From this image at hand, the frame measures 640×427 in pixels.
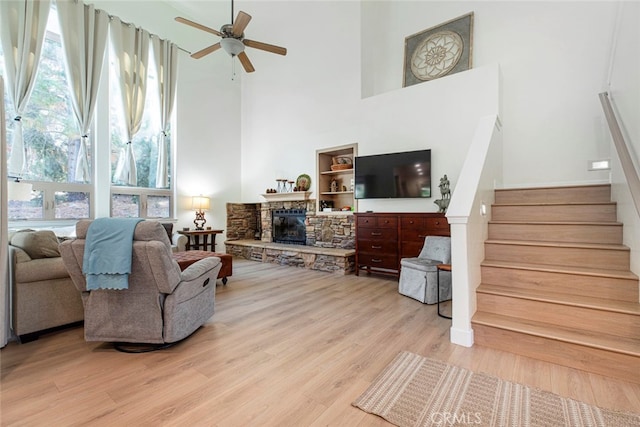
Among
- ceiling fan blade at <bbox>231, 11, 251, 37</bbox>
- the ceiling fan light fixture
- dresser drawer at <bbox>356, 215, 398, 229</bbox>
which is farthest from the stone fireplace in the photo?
ceiling fan blade at <bbox>231, 11, 251, 37</bbox>

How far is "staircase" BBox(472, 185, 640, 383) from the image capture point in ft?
6.36

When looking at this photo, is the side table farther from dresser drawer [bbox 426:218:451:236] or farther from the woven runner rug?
the woven runner rug

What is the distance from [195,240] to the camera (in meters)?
6.23

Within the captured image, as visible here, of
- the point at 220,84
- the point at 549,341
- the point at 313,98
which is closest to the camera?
the point at 549,341

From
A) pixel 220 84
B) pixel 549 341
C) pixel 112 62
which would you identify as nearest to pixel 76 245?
pixel 549 341

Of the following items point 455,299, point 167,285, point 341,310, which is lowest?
point 341,310

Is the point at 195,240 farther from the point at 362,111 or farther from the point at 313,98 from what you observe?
the point at 362,111

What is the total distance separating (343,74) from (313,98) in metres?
0.79

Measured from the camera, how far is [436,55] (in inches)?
197

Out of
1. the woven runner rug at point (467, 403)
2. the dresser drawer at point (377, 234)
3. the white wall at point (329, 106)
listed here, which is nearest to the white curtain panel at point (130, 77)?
the white wall at point (329, 106)

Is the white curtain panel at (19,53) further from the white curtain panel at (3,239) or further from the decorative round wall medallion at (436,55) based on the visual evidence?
the decorative round wall medallion at (436,55)

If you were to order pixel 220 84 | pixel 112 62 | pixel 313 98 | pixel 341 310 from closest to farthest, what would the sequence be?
1. pixel 341 310
2. pixel 112 62
3. pixel 313 98
4. pixel 220 84

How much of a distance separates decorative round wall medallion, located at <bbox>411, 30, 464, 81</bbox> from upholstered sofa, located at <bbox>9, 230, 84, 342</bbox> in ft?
18.6

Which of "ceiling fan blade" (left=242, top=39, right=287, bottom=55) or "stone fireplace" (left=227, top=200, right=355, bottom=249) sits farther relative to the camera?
"stone fireplace" (left=227, top=200, right=355, bottom=249)
